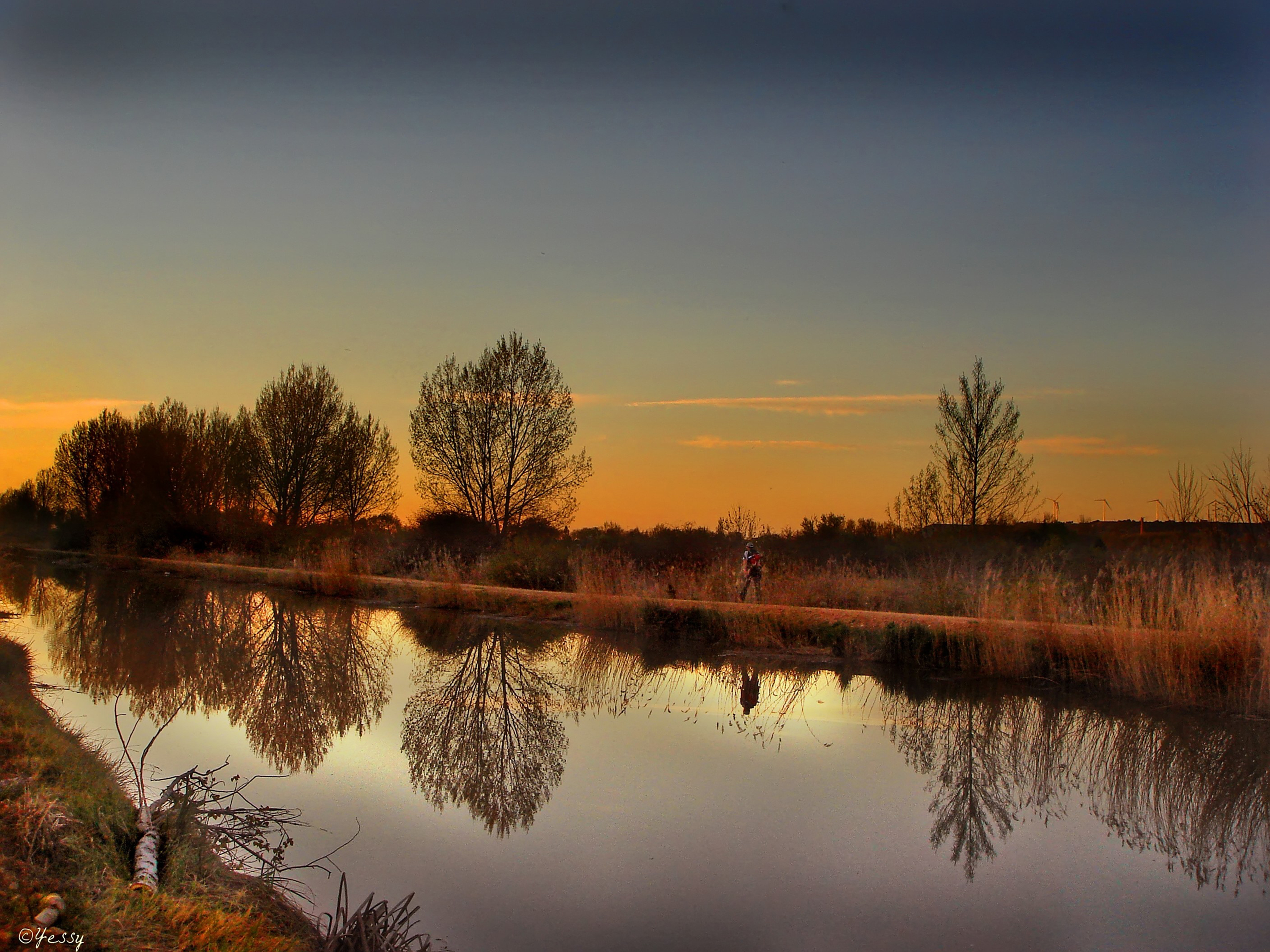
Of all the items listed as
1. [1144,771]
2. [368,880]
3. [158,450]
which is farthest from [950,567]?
[158,450]

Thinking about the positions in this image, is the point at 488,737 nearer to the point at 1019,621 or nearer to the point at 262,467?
the point at 1019,621

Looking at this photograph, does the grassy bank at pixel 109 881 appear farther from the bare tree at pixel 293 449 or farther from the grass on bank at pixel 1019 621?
the bare tree at pixel 293 449

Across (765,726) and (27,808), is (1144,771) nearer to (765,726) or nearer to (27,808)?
(765,726)

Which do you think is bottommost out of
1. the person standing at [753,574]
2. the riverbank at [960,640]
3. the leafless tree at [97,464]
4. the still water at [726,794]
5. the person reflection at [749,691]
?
the still water at [726,794]

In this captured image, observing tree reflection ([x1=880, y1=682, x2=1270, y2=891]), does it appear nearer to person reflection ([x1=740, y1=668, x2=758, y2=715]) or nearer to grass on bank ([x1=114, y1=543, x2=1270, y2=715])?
grass on bank ([x1=114, y1=543, x2=1270, y2=715])

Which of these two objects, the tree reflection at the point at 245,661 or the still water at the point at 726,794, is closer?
the still water at the point at 726,794

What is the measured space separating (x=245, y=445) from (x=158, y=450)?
19.3 feet

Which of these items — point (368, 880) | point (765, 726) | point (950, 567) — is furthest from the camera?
point (950, 567)

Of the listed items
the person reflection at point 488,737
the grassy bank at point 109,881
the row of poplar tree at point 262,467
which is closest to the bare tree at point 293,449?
the row of poplar tree at point 262,467

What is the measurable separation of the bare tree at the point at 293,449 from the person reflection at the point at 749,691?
2988cm

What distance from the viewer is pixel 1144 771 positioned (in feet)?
27.7

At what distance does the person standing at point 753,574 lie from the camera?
60.4 feet

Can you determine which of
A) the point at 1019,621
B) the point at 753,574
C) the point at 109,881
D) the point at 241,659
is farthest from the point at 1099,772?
the point at 241,659

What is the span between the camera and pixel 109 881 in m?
4.55
